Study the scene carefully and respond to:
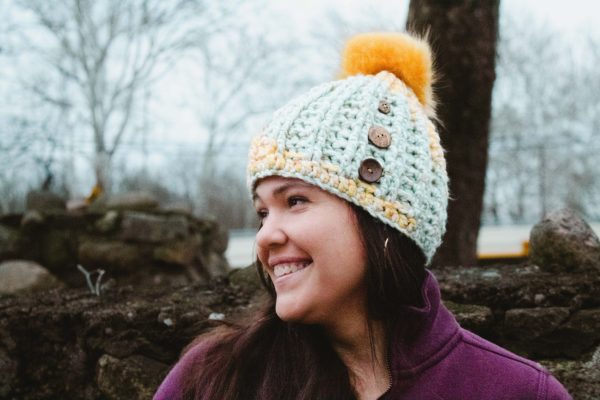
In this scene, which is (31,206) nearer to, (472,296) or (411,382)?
(472,296)

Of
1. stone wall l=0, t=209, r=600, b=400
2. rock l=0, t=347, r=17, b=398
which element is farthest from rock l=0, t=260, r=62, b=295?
rock l=0, t=347, r=17, b=398

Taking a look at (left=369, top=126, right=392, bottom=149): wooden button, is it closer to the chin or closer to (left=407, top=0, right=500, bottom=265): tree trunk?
the chin

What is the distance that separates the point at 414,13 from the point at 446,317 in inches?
97.4

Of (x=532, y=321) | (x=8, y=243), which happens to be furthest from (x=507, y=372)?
(x=8, y=243)

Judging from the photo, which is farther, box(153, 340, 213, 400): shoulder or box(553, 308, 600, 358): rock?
box(553, 308, 600, 358): rock

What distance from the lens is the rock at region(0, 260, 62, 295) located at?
17.5 feet

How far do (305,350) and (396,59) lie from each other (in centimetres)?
95

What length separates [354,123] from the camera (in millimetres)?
1750

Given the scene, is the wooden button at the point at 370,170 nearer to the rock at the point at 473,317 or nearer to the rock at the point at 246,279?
the rock at the point at 473,317

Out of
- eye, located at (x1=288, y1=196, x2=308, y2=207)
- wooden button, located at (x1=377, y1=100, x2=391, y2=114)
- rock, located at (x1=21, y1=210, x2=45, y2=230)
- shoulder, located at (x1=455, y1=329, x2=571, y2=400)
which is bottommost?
rock, located at (x1=21, y1=210, x2=45, y2=230)

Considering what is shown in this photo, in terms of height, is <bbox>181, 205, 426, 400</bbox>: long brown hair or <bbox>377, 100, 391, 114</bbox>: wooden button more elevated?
<bbox>377, 100, 391, 114</bbox>: wooden button

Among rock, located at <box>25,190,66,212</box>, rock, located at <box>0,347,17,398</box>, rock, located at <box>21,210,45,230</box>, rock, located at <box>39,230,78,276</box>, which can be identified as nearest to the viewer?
rock, located at <box>0,347,17,398</box>

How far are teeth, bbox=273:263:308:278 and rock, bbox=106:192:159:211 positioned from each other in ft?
21.3

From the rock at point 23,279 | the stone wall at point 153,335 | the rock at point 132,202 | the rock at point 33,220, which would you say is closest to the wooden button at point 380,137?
the stone wall at point 153,335
